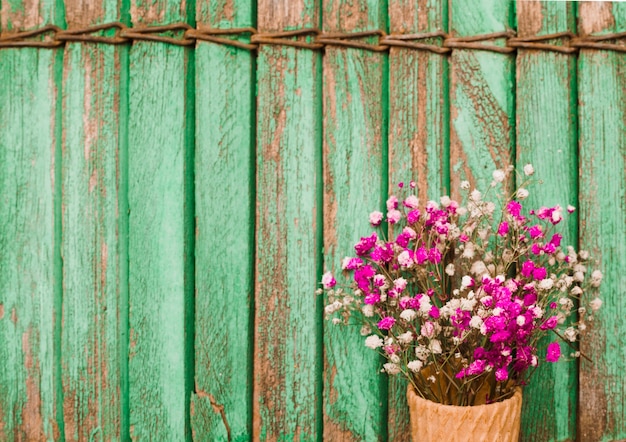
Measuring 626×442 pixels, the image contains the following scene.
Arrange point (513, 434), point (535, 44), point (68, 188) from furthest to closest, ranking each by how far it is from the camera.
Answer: point (68, 188) → point (535, 44) → point (513, 434)

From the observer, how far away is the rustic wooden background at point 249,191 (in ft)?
5.95

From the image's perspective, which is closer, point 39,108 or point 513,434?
point 513,434

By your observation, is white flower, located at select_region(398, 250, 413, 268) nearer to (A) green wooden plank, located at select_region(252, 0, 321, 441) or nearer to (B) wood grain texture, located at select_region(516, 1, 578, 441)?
(A) green wooden plank, located at select_region(252, 0, 321, 441)

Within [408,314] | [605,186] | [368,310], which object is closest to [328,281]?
[368,310]

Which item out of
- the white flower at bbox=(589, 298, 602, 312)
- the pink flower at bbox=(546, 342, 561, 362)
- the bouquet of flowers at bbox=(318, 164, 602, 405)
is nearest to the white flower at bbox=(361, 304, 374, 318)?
the bouquet of flowers at bbox=(318, 164, 602, 405)

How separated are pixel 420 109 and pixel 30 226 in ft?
3.89

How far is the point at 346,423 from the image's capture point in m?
1.85

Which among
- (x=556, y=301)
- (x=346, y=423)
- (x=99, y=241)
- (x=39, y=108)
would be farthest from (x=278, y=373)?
(x=39, y=108)

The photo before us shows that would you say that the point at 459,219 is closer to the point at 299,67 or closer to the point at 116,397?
the point at 299,67

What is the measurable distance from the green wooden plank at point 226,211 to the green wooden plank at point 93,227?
0.25 meters

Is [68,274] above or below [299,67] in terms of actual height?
below

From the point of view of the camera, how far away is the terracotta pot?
1.59 m

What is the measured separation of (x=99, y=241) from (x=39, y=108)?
433 millimetres

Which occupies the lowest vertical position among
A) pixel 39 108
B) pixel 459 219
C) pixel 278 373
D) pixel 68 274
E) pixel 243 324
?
pixel 278 373
